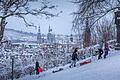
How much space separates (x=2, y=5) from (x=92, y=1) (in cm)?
606

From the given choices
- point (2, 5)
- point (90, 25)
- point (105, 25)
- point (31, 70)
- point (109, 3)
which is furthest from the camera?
point (105, 25)

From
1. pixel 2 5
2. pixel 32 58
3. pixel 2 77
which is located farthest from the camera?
pixel 32 58

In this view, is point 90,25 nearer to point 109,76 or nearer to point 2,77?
point 109,76

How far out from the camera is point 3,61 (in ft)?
129

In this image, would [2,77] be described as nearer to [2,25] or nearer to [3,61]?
[3,61]

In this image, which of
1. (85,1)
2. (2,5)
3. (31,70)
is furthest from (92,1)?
(31,70)

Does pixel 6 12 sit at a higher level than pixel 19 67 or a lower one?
higher

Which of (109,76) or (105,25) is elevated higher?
(105,25)

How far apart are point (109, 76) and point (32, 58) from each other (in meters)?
32.7

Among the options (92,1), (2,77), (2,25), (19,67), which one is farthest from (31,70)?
(92,1)

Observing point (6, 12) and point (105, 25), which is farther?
point (105, 25)

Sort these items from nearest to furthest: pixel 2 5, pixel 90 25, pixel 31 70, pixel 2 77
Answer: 1. pixel 90 25
2. pixel 2 5
3. pixel 2 77
4. pixel 31 70

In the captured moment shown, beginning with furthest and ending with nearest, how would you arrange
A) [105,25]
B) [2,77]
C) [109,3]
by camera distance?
[105,25], [2,77], [109,3]

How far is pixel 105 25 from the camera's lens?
55.4 metres
